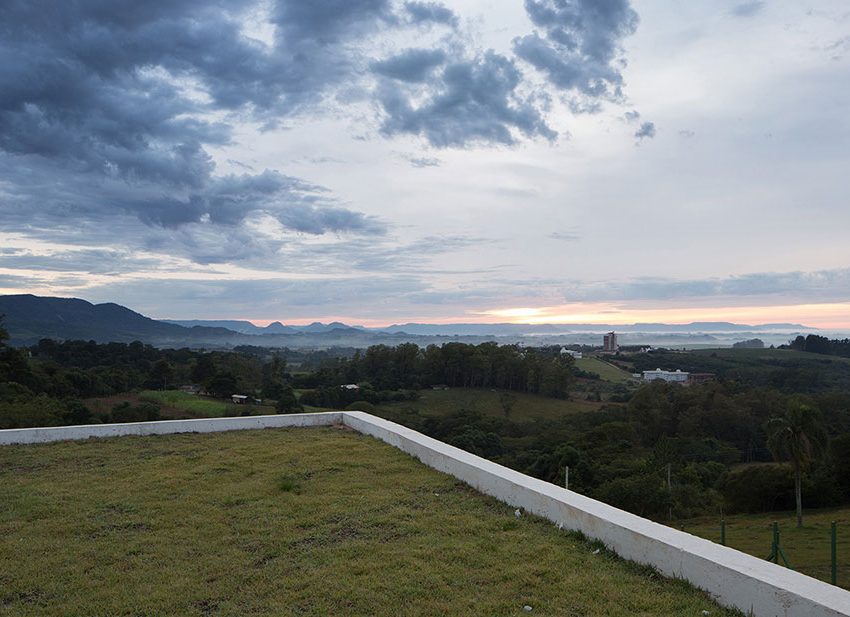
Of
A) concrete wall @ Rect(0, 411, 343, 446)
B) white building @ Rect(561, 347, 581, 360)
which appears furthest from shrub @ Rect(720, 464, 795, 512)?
white building @ Rect(561, 347, 581, 360)

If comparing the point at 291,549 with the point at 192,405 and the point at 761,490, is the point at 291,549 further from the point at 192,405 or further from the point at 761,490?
the point at 761,490

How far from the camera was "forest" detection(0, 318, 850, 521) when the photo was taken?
1158 inches

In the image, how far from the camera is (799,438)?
26.6 meters

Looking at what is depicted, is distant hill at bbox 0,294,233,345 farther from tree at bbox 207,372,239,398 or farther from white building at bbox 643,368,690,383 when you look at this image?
white building at bbox 643,368,690,383

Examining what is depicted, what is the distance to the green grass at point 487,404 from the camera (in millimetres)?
49569

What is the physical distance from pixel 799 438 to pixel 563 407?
28.0m

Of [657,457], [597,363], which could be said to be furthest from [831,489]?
[597,363]

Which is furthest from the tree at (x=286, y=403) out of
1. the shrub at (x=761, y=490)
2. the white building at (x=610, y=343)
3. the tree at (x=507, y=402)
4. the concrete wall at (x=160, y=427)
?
the white building at (x=610, y=343)

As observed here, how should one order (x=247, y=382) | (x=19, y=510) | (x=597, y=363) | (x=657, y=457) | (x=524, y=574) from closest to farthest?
(x=524, y=574) → (x=19, y=510) → (x=657, y=457) → (x=247, y=382) → (x=597, y=363)

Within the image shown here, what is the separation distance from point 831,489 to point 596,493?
40.9 feet

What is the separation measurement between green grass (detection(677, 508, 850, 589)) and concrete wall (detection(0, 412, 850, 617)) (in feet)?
20.0

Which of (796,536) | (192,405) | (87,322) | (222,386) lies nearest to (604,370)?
(222,386)

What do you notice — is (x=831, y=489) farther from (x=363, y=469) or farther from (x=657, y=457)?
(x=363, y=469)

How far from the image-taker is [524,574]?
10.0 ft
